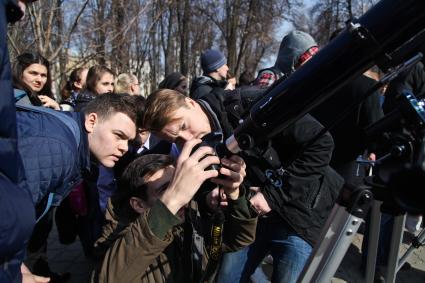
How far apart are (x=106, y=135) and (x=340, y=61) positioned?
57.0 inches

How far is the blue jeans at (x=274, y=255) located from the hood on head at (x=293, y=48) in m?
0.99

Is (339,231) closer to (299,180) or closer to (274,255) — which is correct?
(299,180)

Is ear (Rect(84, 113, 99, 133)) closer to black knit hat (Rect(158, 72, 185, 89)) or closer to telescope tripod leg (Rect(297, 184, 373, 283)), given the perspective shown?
telescope tripod leg (Rect(297, 184, 373, 283))

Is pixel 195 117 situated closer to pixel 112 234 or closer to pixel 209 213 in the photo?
pixel 209 213

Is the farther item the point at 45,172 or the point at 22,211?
the point at 45,172

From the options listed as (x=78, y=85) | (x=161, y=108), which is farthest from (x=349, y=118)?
(x=78, y=85)

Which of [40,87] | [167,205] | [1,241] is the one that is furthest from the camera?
[40,87]

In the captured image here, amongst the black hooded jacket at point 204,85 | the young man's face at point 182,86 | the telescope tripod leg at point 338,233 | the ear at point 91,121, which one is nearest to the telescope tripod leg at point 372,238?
the telescope tripod leg at point 338,233

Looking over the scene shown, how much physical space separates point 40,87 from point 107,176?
4.45ft

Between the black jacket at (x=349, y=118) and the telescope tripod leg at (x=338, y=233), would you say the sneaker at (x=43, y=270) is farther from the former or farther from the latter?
the telescope tripod leg at (x=338, y=233)

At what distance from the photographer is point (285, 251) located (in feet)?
6.31

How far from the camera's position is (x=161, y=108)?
195 centimetres

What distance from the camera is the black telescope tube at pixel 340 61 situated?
790 millimetres

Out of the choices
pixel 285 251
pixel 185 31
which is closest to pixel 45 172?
pixel 285 251
